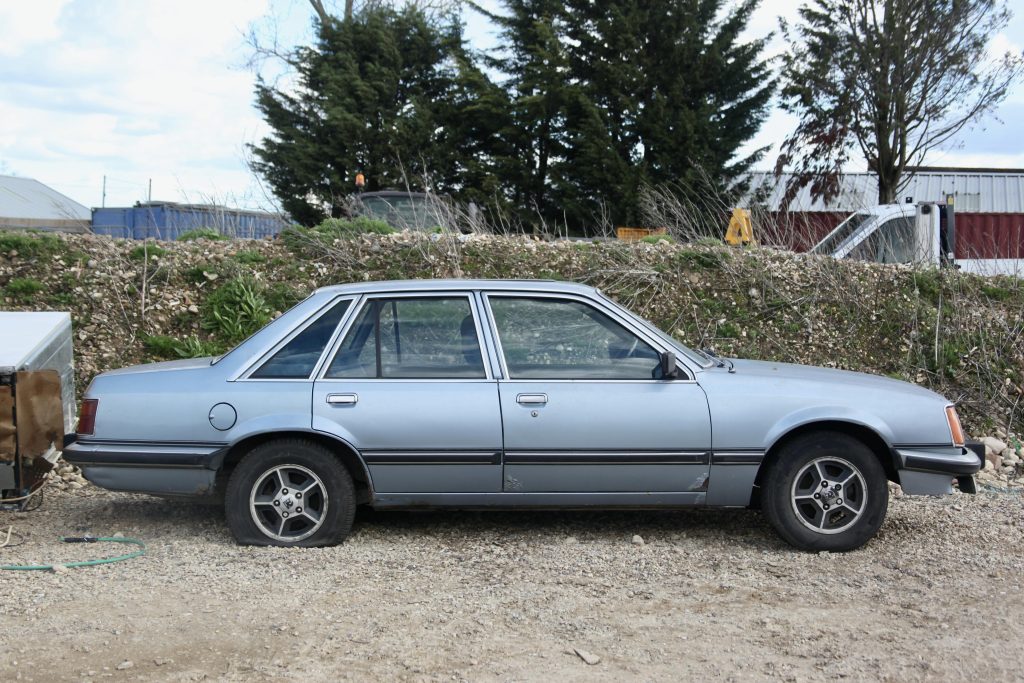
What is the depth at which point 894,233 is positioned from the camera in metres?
15.0

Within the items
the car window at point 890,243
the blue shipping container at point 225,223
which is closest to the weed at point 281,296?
the blue shipping container at point 225,223

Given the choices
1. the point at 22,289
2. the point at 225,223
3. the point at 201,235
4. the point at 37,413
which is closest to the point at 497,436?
the point at 37,413

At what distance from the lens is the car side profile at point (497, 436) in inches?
216

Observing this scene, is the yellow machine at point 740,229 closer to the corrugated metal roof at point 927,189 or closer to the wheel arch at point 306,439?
the wheel arch at point 306,439

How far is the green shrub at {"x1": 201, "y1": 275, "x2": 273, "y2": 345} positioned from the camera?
984cm

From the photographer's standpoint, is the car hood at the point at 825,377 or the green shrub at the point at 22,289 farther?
the green shrub at the point at 22,289

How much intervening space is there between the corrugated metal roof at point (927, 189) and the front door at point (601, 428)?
685 inches

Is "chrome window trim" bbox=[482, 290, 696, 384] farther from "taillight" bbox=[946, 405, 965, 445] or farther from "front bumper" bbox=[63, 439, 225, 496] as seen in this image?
"front bumper" bbox=[63, 439, 225, 496]

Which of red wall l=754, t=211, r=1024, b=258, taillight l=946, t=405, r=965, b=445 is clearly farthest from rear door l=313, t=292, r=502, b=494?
red wall l=754, t=211, r=1024, b=258

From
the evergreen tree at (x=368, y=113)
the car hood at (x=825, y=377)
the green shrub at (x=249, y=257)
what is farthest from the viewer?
the evergreen tree at (x=368, y=113)


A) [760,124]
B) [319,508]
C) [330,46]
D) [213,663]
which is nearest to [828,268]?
[319,508]

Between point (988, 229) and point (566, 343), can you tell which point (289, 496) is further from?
point (988, 229)

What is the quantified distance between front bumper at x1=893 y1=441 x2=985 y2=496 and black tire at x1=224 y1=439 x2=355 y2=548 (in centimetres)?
302

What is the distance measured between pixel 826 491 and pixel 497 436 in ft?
6.01
